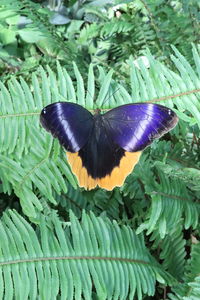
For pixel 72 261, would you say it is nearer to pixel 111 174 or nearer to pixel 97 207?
pixel 111 174

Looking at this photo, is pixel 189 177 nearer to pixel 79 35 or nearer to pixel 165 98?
pixel 165 98

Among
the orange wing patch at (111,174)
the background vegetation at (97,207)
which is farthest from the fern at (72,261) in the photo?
the orange wing patch at (111,174)

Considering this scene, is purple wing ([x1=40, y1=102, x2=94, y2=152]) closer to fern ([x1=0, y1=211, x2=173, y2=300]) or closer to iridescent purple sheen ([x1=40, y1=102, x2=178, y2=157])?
iridescent purple sheen ([x1=40, y1=102, x2=178, y2=157])

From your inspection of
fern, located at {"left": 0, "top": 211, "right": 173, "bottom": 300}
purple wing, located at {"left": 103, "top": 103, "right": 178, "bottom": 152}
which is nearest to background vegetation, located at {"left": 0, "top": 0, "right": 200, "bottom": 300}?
fern, located at {"left": 0, "top": 211, "right": 173, "bottom": 300}

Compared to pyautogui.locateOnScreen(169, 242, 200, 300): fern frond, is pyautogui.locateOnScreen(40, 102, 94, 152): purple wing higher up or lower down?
higher up

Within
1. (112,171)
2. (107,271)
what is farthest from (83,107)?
(107,271)

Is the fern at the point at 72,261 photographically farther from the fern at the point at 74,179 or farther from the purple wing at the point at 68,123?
the purple wing at the point at 68,123
